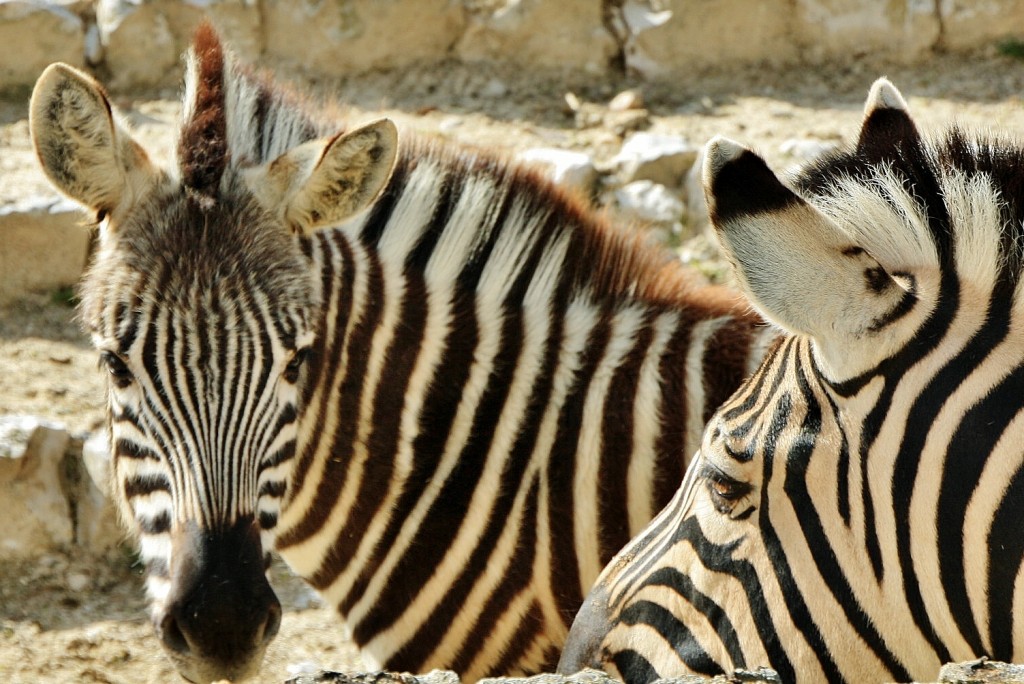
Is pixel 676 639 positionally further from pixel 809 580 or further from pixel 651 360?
pixel 651 360

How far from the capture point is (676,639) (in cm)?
268

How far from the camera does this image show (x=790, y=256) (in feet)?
7.75

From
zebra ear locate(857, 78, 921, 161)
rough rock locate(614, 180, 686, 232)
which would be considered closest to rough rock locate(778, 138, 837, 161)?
rough rock locate(614, 180, 686, 232)

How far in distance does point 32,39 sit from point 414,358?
5122 millimetres

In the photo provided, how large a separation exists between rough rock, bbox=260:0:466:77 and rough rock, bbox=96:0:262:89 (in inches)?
7.7

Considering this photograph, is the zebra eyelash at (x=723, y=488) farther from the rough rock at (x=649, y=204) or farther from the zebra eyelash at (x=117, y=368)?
the rough rock at (x=649, y=204)

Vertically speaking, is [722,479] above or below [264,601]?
above

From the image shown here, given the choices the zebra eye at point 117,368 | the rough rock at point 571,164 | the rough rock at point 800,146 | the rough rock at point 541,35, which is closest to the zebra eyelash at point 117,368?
the zebra eye at point 117,368

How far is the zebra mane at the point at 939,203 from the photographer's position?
95.2 inches

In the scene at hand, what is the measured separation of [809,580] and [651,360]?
4.93 feet

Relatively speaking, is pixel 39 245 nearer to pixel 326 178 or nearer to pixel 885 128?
pixel 326 178

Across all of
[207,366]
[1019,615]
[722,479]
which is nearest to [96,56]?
[207,366]

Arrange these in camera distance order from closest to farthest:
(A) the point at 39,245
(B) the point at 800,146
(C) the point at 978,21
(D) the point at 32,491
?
1. (D) the point at 32,491
2. (A) the point at 39,245
3. (B) the point at 800,146
4. (C) the point at 978,21

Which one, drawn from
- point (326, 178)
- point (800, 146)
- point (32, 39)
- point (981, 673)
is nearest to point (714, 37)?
point (800, 146)
